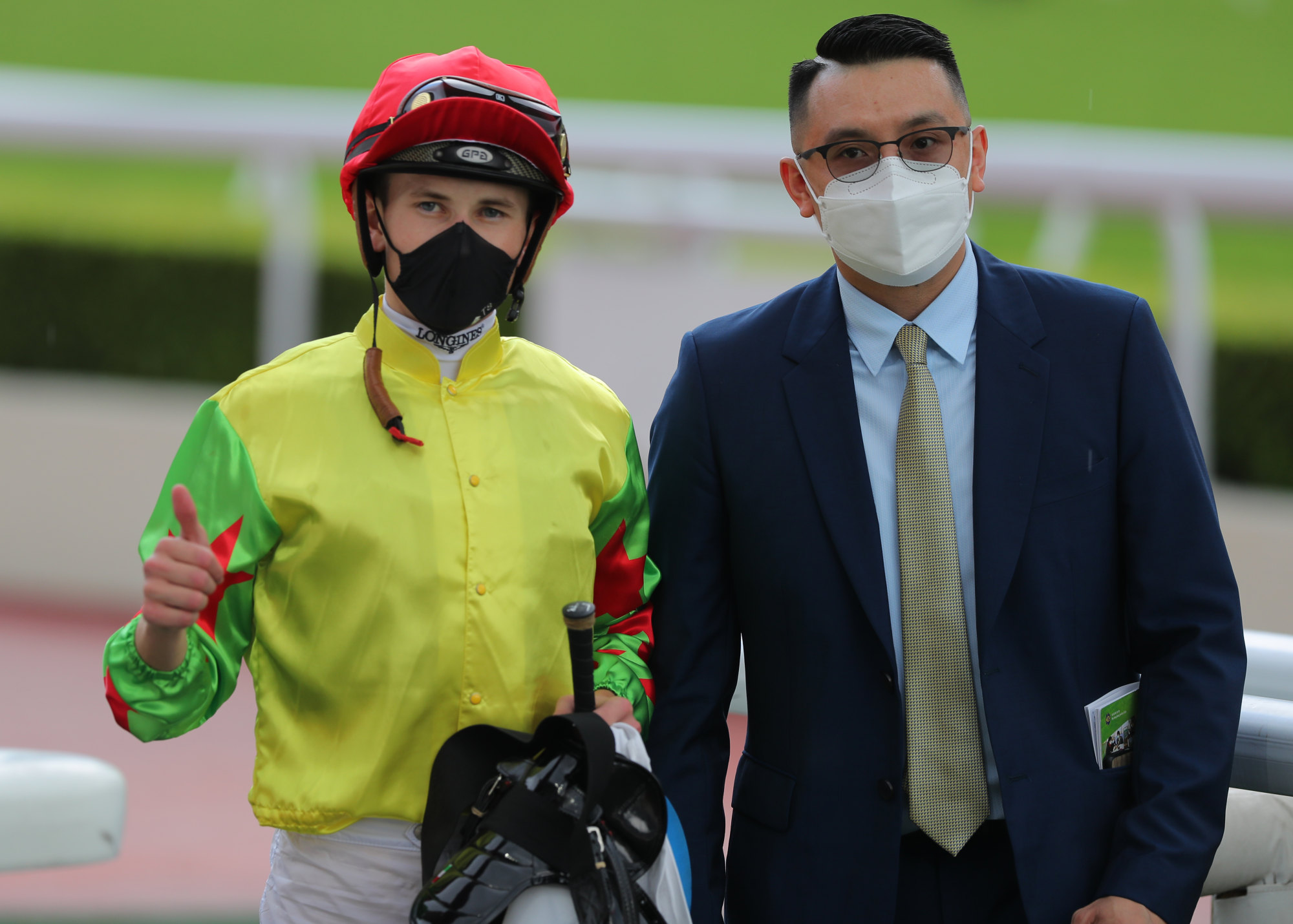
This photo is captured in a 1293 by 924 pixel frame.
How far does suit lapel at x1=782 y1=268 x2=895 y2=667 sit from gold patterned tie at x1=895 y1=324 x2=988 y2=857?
4cm

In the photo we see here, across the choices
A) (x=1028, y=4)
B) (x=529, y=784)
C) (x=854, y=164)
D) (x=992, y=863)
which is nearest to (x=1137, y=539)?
(x=992, y=863)

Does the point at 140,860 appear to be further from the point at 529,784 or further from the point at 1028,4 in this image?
the point at 1028,4

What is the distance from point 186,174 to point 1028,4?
10344mm

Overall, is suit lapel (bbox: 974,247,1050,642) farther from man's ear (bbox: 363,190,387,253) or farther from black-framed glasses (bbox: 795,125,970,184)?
man's ear (bbox: 363,190,387,253)

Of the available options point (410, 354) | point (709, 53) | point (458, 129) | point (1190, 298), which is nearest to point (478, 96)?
point (458, 129)

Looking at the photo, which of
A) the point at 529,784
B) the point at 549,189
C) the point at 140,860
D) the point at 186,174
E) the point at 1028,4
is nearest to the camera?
the point at 529,784

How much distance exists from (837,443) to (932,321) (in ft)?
0.76

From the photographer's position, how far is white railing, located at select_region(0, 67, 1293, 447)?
17.4 feet

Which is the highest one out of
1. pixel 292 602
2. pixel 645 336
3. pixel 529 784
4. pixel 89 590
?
pixel 292 602

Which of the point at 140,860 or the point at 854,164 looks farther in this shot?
the point at 140,860

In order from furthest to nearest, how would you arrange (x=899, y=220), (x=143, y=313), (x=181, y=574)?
(x=143, y=313) → (x=899, y=220) → (x=181, y=574)

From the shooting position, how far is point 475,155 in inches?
77.9

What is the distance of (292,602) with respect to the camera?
6.31 ft

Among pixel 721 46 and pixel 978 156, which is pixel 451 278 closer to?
pixel 978 156
